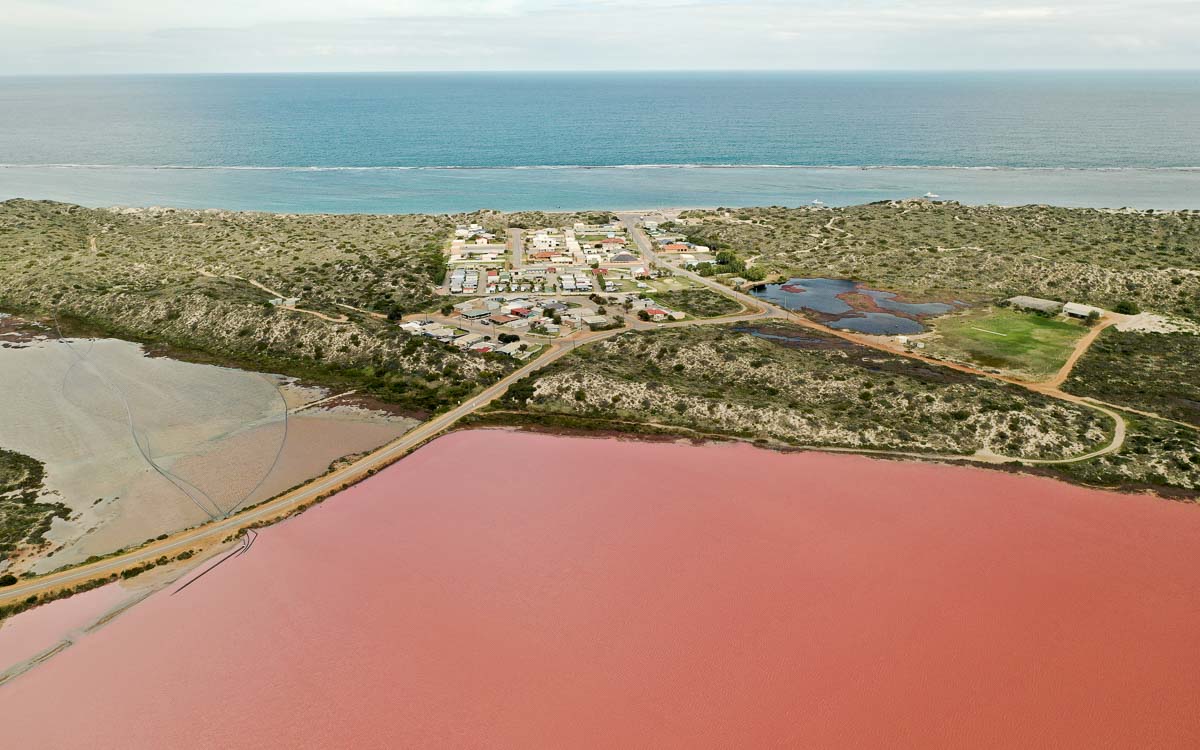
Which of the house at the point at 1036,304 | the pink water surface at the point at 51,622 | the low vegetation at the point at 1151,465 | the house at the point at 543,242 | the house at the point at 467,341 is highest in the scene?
the house at the point at 543,242

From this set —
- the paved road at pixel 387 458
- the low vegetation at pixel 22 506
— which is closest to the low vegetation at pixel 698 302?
the paved road at pixel 387 458

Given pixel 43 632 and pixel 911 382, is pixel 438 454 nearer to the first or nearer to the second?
pixel 43 632

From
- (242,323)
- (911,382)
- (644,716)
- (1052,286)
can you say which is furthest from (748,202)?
(644,716)

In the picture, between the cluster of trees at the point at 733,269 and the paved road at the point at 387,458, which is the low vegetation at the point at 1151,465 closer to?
the paved road at the point at 387,458

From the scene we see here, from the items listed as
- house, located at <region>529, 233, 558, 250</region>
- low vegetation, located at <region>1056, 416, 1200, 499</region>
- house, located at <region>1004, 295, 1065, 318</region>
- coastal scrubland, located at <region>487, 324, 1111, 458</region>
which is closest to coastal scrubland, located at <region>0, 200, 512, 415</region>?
coastal scrubland, located at <region>487, 324, 1111, 458</region>

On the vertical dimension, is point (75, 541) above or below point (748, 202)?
below

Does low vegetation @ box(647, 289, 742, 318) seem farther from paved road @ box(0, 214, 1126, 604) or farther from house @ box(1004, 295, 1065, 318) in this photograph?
house @ box(1004, 295, 1065, 318)
